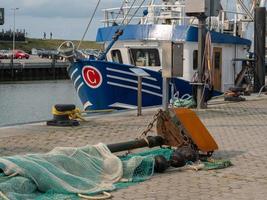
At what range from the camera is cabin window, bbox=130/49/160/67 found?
19.4 m

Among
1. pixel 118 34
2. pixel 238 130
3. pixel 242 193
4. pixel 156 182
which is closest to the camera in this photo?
pixel 242 193

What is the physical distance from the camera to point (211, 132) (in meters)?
11.1

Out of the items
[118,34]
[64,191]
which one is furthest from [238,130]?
[118,34]

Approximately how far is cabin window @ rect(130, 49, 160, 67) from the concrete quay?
11.8 ft

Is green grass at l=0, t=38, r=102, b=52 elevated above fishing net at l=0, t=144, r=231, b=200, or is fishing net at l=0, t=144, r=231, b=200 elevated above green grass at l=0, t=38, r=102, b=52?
green grass at l=0, t=38, r=102, b=52

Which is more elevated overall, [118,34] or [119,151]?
[118,34]

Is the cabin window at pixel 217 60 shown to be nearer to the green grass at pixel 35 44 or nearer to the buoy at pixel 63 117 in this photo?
the buoy at pixel 63 117

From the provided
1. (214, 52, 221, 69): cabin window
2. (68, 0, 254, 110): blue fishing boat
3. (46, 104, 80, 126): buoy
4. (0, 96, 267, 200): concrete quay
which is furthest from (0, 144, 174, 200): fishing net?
(214, 52, 221, 69): cabin window

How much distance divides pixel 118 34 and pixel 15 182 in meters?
13.2

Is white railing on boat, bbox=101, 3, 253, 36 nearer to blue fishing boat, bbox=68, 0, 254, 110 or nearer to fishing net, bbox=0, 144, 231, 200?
blue fishing boat, bbox=68, 0, 254, 110

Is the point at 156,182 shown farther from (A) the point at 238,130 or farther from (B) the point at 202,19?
(B) the point at 202,19

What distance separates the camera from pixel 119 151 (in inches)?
312

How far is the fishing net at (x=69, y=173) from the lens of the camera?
6016 mm

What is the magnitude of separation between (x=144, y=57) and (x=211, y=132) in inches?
348
